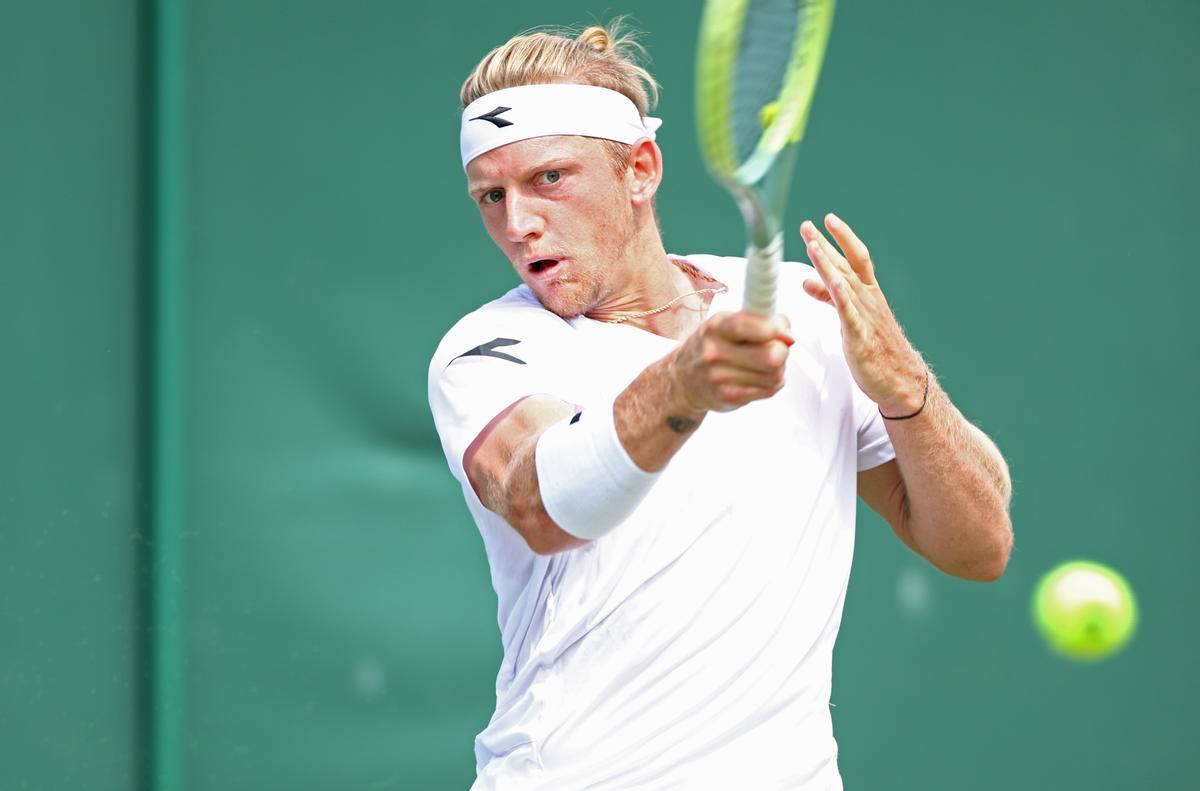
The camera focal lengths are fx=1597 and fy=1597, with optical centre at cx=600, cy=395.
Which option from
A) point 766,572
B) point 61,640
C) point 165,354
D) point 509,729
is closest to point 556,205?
point 766,572

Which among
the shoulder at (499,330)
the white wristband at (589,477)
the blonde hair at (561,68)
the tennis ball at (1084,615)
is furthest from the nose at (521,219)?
the tennis ball at (1084,615)

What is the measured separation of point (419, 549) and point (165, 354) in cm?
68

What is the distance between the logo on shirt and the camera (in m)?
2.11

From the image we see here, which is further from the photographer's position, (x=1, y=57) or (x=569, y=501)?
(x=1, y=57)

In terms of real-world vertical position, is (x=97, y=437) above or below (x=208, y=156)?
below

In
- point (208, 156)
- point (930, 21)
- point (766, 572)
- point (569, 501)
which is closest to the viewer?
point (569, 501)

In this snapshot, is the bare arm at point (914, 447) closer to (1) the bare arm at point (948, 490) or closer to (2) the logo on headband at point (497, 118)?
(1) the bare arm at point (948, 490)

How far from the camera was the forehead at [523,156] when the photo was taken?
232 cm

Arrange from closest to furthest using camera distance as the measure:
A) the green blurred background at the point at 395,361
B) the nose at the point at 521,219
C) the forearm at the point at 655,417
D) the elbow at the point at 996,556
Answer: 1. the forearm at the point at 655,417
2. the nose at the point at 521,219
3. the elbow at the point at 996,556
4. the green blurred background at the point at 395,361

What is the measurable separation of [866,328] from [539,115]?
Answer: 60cm

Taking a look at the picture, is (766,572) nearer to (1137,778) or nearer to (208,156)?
(208,156)

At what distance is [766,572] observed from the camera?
2.18 metres

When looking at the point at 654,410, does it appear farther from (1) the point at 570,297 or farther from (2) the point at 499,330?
(1) the point at 570,297

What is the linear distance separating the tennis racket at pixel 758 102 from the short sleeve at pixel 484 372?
0.52 metres
